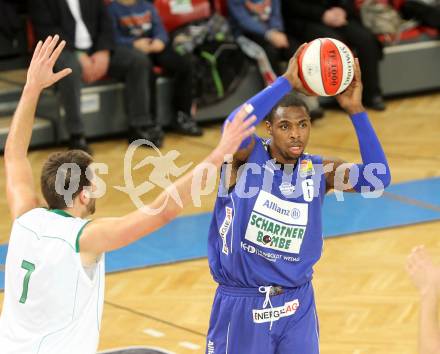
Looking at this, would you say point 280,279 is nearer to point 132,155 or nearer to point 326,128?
point 132,155

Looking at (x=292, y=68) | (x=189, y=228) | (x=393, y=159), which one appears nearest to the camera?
(x=292, y=68)

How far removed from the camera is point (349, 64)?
5117 mm

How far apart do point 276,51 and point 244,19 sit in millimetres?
513

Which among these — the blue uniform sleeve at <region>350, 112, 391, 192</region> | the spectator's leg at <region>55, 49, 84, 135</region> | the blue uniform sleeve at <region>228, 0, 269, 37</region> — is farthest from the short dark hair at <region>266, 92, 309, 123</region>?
the blue uniform sleeve at <region>228, 0, 269, 37</region>

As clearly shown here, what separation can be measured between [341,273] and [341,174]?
2546 millimetres

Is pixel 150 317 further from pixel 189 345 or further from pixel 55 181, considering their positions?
pixel 55 181

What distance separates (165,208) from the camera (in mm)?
3672

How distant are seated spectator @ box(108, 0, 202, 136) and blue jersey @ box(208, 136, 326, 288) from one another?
6.06 metres

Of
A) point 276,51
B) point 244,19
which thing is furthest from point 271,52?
point 244,19

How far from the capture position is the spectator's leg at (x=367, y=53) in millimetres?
11992

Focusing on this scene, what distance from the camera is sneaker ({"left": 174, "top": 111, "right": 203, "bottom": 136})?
11.2m

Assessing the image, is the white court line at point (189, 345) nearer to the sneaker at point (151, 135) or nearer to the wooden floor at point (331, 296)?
the wooden floor at point (331, 296)

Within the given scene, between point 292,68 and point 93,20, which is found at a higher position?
point 292,68

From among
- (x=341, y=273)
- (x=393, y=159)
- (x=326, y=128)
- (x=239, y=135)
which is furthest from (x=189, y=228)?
(x=239, y=135)
